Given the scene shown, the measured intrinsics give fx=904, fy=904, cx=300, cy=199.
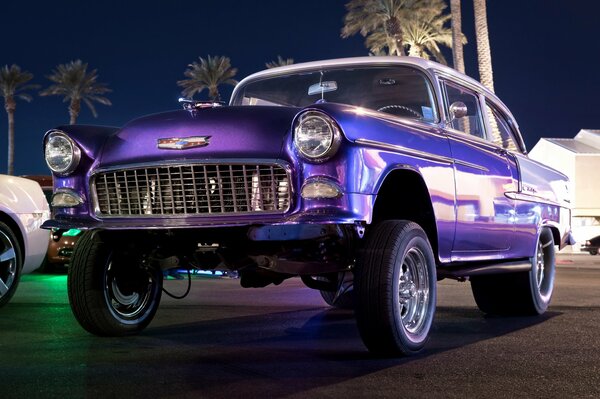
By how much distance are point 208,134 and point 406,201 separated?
1535 millimetres

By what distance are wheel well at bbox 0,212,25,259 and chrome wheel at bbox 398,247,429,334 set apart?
4.73 metres

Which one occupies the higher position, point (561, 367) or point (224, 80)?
point (224, 80)

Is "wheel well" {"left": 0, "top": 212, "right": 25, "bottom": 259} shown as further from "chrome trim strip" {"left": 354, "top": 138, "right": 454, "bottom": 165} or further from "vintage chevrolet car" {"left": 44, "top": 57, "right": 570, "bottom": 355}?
"chrome trim strip" {"left": 354, "top": 138, "right": 454, "bottom": 165}

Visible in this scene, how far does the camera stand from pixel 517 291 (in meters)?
8.73

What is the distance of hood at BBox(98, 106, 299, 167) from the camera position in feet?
18.8

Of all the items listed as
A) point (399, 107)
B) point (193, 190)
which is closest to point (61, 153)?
point (193, 190)

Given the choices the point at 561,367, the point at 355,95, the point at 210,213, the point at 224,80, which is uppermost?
the point at 224,80

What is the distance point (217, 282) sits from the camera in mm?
14344

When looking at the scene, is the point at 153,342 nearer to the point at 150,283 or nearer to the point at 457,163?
the point at 150,283

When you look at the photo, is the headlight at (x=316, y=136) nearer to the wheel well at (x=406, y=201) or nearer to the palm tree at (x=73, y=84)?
the wheel well at (x=406, y=201)

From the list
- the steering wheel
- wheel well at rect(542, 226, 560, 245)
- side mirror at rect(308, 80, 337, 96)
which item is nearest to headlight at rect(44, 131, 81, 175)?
side mirror at rect(308, 80, 337, 96)

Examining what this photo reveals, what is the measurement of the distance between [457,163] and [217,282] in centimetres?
797

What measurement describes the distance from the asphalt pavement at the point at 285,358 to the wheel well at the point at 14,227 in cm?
63

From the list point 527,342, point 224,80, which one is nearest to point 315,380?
point 527,342
